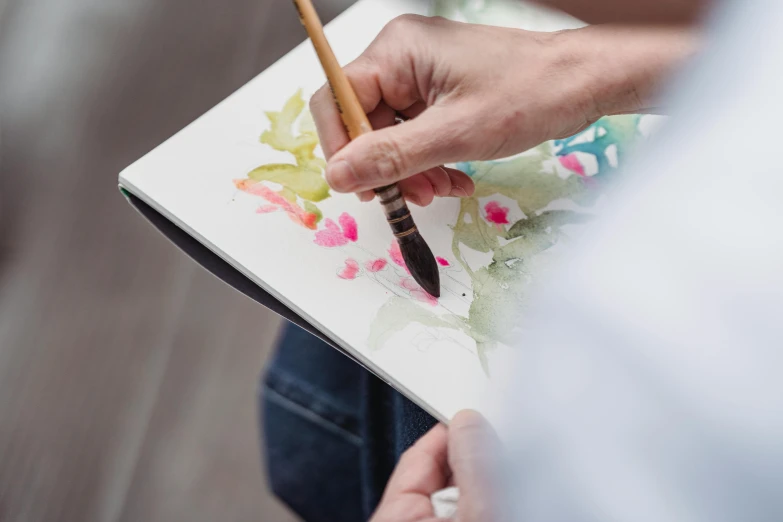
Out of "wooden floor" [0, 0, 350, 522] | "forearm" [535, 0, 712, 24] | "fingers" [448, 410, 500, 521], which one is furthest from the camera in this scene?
"wooden floor" [0, 0, 350, 522]

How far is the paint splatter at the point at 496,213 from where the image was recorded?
512 millimetres

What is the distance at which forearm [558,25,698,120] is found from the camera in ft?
1.56

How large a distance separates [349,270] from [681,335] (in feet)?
0.77

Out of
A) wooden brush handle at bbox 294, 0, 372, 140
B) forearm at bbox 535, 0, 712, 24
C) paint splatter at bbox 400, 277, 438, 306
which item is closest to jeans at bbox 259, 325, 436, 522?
paint splatter at bbox 400, 277, 438, 306

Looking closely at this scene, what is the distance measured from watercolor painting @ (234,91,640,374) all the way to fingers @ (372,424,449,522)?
0.20ft

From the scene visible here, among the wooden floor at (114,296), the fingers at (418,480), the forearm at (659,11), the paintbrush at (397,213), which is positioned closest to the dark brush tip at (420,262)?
the paintbrush at (397,213)

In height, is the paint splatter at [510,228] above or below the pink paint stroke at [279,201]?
below

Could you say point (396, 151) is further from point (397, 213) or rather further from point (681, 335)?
point (681, 335)

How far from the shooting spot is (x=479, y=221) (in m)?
0.51

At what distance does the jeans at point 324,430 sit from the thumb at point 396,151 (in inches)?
7.9

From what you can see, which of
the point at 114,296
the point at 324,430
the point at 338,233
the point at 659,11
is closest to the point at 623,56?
the point at 659,11

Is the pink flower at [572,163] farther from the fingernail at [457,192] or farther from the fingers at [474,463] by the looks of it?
the fingers at [474,463]

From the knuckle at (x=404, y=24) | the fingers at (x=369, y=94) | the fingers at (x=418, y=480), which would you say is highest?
the knuckle at (x=404, y=24)

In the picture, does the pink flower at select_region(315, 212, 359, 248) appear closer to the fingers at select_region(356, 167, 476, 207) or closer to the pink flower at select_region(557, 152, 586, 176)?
the fingers at select_region(356, 167, 476, 207)
